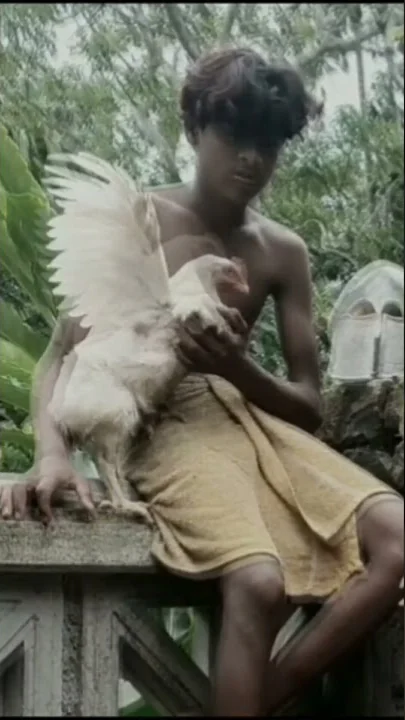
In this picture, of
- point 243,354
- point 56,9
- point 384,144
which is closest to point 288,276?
point 243,354

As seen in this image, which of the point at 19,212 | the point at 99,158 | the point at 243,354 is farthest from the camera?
the point at 19,212

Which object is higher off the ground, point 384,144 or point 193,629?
point 384,144

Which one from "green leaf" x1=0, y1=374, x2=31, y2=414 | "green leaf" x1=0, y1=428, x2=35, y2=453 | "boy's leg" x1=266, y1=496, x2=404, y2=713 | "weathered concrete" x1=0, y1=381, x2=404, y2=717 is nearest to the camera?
"boy's leg" x1=266, y1=496, x2=404, y2=713

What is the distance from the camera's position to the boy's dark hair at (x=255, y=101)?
1.38 m

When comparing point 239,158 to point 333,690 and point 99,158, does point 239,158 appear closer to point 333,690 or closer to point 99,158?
point 99,158

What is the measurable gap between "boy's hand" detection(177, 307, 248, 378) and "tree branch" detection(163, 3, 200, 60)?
0.85 ft

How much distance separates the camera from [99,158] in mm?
1523

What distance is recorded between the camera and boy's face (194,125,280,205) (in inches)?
54.6

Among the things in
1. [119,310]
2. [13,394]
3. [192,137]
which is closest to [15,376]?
[13,394]

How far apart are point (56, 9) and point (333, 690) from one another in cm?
70

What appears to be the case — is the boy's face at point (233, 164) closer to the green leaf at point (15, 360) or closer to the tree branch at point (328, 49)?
the tree branch at point (328, 49)

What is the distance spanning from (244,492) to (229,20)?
437mm

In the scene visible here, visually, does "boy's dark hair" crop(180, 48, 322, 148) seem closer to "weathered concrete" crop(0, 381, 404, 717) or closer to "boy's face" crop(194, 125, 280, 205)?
"boy's face" crop(194, 125, 280, 205)

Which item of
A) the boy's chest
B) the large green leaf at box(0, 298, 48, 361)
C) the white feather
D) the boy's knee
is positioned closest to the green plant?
the large green leaf at box(0, 298, 48, 361)
